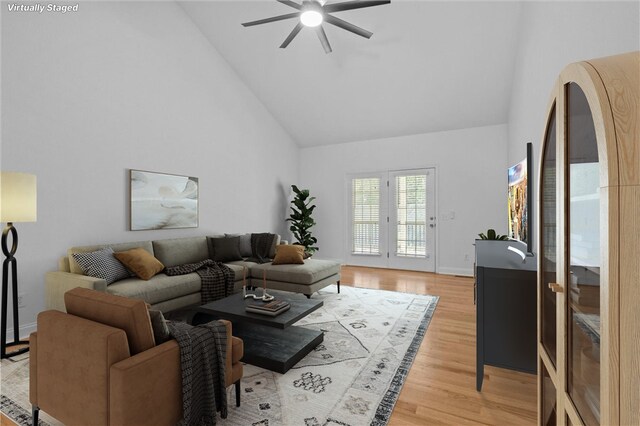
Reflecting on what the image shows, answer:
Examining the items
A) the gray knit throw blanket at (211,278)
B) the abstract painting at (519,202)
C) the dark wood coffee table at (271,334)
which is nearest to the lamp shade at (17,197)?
the gray knit throw blanket at (211,278)

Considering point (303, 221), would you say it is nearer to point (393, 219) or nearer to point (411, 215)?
point (393, 219)

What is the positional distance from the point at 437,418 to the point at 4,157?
4.20 m

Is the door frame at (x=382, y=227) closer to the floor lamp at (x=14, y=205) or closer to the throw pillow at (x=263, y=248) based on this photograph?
the throw pillow at (x=263, y=248)

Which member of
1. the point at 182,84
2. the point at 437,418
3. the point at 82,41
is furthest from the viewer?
the point at 182,84

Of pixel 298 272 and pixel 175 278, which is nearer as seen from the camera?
pixel 175 278

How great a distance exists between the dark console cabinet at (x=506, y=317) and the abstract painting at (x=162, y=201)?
13.0ft

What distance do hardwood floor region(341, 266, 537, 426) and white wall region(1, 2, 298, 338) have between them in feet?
12.0

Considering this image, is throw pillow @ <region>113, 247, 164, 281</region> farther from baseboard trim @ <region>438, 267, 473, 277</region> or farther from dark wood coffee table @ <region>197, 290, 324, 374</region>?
baseboard trim @ <region>438, 267, 473, 277</region>

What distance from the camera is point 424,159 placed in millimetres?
6020

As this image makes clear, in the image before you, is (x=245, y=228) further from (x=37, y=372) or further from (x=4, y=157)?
(x=37, y=372)

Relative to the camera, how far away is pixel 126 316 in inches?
57.5

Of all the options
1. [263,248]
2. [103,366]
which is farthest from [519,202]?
[103,366]

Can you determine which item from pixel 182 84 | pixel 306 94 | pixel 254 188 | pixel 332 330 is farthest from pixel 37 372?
pixel 306 94

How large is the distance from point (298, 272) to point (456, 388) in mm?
2289
